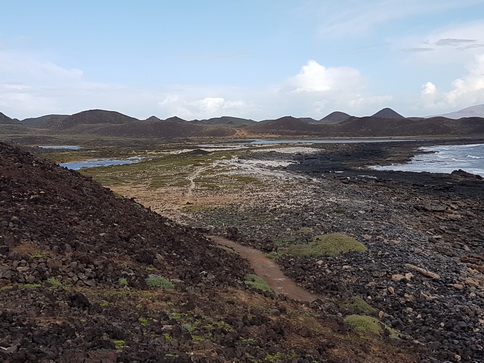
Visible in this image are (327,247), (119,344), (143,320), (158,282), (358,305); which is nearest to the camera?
(119,344)

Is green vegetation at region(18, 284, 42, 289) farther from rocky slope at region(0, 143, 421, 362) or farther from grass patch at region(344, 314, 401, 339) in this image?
grass patch at region(344, 314, 401, 339)

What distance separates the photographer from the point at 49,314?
8977 millimetres

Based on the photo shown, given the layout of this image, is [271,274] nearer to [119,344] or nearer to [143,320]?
[143,320]

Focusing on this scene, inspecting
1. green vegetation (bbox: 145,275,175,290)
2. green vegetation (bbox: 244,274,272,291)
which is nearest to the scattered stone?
green vegetation (bbox: 244,274,272,291)

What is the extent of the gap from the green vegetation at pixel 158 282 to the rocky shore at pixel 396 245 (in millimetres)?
5965

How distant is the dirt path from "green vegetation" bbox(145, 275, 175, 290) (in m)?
5.94

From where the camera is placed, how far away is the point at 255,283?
56.4 ft

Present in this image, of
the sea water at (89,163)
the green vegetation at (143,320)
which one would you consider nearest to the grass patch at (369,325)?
the green vegetation at (143,320)

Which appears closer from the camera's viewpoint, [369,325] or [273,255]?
[369,325]

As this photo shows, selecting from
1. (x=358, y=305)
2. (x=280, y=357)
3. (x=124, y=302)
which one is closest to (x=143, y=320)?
(x=124, y=302)

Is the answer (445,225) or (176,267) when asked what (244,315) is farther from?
(445,225)

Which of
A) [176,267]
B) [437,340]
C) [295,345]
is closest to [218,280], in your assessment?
[176,267]

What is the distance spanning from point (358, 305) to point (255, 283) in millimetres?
4202

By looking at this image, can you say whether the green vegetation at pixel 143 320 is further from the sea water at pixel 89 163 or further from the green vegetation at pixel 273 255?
the sea water at pixel 89 163
